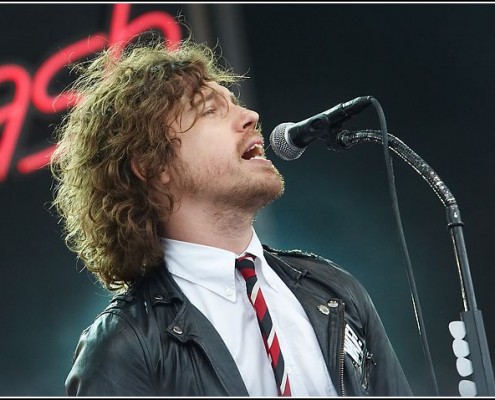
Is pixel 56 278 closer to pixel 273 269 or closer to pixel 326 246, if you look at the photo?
pixel 326 246

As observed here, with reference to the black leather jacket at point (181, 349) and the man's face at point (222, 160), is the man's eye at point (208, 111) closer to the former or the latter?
the man's face at point (222, 160)

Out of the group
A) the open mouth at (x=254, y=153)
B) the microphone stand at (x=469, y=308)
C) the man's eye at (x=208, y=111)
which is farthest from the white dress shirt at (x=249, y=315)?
the microphone stand at (x=469, y=308)

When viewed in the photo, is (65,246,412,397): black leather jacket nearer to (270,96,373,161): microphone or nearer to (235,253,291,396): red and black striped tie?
(235,253,291,396): red and black striped tie

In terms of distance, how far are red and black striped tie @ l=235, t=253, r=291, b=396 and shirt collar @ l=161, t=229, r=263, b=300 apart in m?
0.03

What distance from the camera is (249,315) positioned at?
180cm

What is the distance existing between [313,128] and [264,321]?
1.55 ft

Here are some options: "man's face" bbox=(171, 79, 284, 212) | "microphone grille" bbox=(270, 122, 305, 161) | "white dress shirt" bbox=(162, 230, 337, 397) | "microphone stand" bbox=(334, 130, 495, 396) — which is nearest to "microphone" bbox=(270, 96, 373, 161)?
"microphone grille" bbox=(270, 122, 305, 161)

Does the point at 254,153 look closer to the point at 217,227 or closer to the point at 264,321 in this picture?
the point at 217,227

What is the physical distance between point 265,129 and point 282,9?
2.06ft

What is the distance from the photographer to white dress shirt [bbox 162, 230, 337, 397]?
67.9 inches

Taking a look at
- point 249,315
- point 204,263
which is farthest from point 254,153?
point 249,315

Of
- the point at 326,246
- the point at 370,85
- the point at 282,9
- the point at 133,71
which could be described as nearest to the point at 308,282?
the point at 133,71

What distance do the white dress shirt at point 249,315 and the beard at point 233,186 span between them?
11cm

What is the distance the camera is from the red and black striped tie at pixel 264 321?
1.68 m
